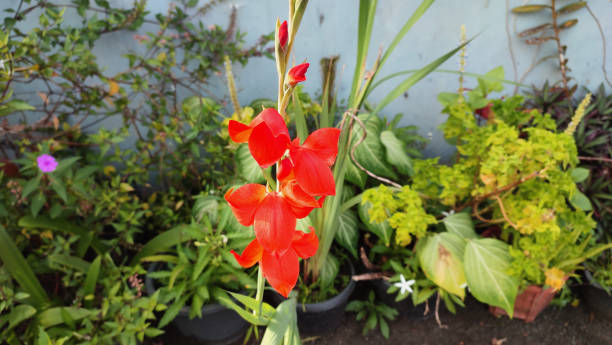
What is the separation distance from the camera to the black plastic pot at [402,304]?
1418mm

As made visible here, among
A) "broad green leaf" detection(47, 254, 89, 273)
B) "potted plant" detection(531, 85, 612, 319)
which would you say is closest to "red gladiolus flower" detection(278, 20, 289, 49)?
"broad green leaf" detection(47, 254, 89, 273)

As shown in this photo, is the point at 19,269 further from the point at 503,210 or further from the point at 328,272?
the point at 503,210

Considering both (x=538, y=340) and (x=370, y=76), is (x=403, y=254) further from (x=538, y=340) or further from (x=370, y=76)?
(x=370, y=76)

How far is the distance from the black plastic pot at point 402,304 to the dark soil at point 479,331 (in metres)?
0.03

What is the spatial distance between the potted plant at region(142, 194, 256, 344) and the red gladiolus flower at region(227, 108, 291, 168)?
76cm

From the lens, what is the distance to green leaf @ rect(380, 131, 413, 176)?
1.32 metres

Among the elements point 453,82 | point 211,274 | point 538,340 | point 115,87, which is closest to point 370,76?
point 211,274

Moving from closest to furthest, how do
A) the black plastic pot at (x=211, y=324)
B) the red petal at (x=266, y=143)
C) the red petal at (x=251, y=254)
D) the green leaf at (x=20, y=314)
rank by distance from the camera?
the red petal at (x=266, y=143)
the red petal at (x=251, y=254)
the green leaf at (x=20, y=314)
the black plastic pot at (x=211, y=324)

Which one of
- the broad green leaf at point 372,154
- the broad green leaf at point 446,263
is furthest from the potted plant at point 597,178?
the broad green leaf at point 372,154

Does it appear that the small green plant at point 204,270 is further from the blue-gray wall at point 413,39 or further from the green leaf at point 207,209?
the blue-gray wall at point 413,39

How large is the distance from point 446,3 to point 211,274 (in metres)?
1.45

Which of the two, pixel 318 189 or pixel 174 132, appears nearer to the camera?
pixel 318 189

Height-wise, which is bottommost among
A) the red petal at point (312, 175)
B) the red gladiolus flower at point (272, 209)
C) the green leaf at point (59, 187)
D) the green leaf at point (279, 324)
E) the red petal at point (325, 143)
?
the green leaf at point (279, 324)

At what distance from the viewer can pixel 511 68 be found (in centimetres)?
164
